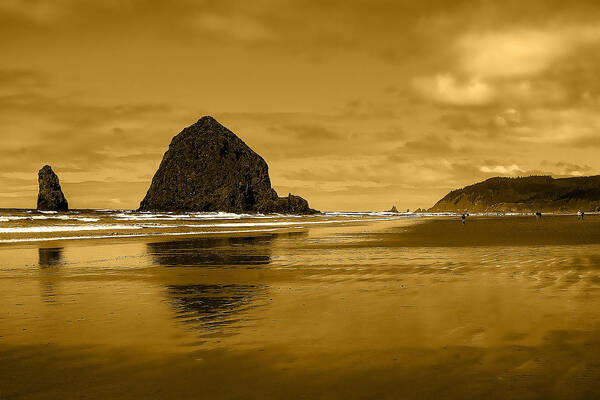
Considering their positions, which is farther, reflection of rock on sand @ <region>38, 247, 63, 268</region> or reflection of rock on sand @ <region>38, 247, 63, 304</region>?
reflection of rock on sand @ <region>38, 247, 63, 268</region>

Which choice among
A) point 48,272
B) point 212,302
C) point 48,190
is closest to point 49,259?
point 48,272

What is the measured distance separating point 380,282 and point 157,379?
9.45m

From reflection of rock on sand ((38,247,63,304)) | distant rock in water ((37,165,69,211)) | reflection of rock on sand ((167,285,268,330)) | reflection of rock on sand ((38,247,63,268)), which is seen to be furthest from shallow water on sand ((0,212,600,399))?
distant rock in water ((37,165,69,211))

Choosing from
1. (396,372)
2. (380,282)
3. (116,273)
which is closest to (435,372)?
(396,372)

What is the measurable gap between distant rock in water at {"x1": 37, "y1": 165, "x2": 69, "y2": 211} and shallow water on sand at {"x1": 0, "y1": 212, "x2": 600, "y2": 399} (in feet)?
443

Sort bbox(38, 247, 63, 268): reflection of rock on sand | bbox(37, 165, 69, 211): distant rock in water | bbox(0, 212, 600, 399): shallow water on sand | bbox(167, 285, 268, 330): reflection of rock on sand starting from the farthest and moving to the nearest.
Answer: bbox(37, 165, 69, 211): distant rock in water < bbox(38, 247, 63, 268): reflection of rock on sand < bbox(167, 285, 268, 330): reflection of rock on sand < bbox(0, 212, 600, 399): shallow water on sand

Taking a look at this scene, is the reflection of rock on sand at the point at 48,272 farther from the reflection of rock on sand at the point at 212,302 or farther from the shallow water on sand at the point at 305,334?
the reflection of rock on sand at the point at 212,302

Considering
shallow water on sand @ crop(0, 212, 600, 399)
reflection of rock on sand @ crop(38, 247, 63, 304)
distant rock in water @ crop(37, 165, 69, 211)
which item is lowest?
shallow water on sand @ crop(0, 212, 600, 399)

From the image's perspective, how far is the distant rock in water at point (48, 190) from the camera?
5500 inches

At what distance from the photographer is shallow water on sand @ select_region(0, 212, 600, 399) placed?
5.89m

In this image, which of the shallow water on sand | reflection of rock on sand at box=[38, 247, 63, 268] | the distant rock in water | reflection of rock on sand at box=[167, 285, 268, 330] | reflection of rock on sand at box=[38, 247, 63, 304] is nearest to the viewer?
the shallow water on sand

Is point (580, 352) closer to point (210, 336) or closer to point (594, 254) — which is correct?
point (210, 336)

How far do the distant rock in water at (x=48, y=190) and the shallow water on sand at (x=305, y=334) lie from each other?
135 meters

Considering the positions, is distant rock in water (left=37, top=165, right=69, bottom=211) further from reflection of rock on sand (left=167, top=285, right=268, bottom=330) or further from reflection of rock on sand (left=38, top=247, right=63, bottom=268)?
reflection of rock on sand (left=167, top=285, right=268, bottom=330)
